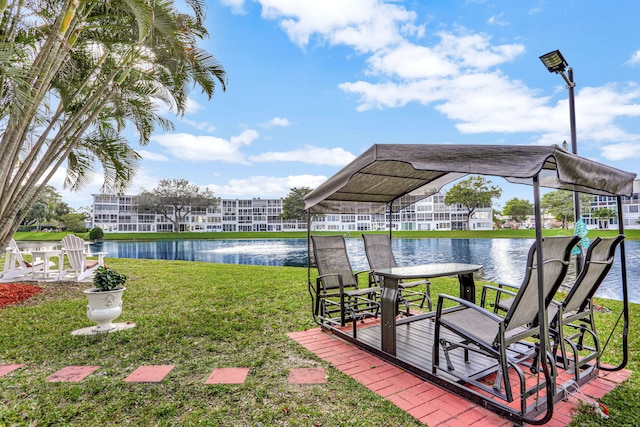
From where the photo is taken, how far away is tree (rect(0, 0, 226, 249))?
3.89m

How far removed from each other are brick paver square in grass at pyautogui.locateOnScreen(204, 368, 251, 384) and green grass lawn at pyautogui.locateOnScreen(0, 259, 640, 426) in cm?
6

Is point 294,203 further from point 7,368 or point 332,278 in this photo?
point 7,368

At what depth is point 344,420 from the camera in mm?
2070

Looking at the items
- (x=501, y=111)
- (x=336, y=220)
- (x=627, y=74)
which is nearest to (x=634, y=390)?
(x=627, y=74)

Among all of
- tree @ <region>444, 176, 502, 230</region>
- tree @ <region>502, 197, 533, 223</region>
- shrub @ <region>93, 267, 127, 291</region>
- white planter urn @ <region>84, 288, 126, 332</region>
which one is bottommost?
white planter urn @ <region>84, 288, 126, 332</region>

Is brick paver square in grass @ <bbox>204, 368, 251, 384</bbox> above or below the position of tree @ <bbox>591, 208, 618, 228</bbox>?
below

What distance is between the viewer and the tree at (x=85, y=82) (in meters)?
3.89

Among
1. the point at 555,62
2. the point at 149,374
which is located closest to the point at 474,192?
the point at 555,62

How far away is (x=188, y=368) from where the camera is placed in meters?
2.89

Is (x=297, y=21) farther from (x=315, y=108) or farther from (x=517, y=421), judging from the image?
(x=315, y=108)

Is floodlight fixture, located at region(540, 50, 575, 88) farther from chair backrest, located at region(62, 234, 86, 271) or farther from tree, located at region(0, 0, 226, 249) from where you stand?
chair backrest, located at region(62, 234, 86, 271)

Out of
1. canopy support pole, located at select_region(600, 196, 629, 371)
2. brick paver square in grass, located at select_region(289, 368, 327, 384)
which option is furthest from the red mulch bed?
canopy support pole, located at select_region(600, 196, 629, 371)

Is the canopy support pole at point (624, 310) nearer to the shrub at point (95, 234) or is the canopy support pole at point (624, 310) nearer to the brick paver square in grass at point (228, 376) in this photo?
the brick paver square in grass at point (228, 376)

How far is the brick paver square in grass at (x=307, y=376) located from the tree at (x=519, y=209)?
5595 cm
